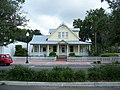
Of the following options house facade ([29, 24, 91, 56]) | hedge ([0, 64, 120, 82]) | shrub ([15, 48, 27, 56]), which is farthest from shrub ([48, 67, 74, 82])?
house facade ([29, 24, 91, 56])

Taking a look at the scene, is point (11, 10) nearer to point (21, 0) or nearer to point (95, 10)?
point (21, 0)

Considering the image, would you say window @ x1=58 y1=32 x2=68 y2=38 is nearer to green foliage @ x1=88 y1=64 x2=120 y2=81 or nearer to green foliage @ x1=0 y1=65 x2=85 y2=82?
green foliage @ x1=0 y1=65 x2=85 y2=82

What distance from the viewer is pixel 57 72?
13859 millimetres

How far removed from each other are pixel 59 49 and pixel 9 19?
122ft

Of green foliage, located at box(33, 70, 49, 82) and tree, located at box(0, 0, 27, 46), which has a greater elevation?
tree, located at box(0, 0, 27, 46)

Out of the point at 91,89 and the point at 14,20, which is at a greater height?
the point at 14,20

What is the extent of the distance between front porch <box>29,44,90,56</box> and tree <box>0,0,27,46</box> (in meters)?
35.9

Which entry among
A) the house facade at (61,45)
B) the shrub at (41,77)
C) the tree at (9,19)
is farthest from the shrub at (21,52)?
the shrub at (41,77)

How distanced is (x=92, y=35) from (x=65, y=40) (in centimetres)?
1583

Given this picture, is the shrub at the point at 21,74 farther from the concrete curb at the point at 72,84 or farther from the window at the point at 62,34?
the window at the point at 62,34

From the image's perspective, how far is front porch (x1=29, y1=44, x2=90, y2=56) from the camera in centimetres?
5155

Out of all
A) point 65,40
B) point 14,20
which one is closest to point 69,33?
point 65,40

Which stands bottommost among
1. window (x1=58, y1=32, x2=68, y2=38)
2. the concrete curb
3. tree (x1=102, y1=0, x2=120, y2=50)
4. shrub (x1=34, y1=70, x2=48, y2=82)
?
the concrete curb

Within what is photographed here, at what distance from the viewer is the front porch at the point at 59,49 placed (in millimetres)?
51553
